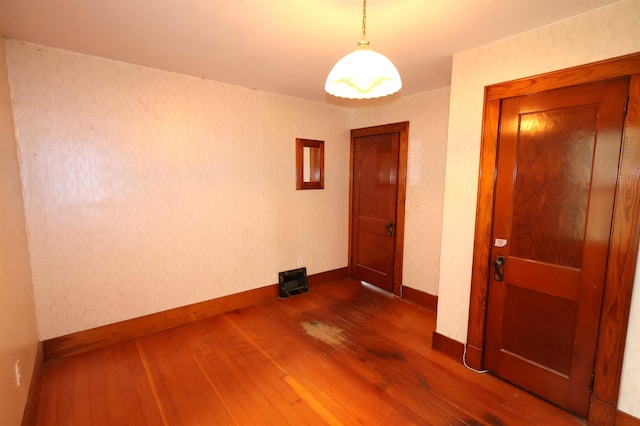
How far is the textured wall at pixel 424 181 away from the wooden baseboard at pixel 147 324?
6.16 ft

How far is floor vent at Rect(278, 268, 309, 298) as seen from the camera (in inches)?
154

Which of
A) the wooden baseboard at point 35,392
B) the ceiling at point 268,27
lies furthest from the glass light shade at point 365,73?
the wooden baseboard at point 35,392

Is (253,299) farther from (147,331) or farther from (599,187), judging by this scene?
(599,187)

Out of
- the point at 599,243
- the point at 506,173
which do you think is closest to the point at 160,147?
the point at 506,173

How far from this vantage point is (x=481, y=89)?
7.65ft

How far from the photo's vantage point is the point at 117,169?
2.74 metres

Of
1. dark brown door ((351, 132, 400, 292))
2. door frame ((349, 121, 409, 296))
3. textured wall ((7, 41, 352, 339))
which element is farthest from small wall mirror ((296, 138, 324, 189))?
door frame ((349, 121, 409, 296))

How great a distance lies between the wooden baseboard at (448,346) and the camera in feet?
8.42

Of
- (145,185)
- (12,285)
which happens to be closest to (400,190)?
(145,185)

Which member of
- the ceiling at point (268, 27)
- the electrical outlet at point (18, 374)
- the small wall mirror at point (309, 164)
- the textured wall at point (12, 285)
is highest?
the ceiling at point (268, 27)

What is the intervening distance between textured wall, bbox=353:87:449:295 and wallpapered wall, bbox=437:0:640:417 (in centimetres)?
99

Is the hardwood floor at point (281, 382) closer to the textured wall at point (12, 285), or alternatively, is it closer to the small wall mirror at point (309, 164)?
the textured wall at point (12, 285)

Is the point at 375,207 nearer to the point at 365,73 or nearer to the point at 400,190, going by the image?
the point at 400,190

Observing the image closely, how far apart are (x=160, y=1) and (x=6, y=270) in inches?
71.1
